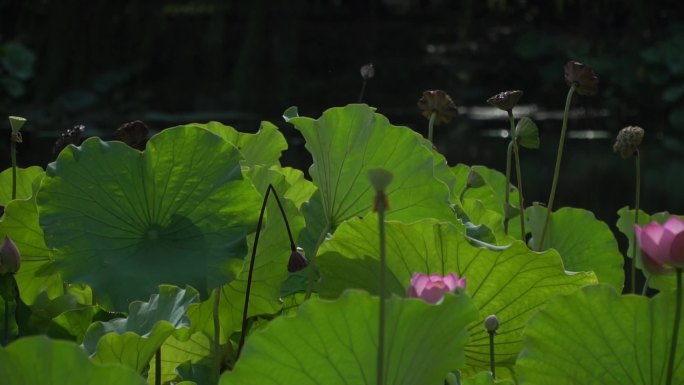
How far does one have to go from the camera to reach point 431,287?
54 centimetres

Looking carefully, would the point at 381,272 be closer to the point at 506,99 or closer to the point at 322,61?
the point at 506,99

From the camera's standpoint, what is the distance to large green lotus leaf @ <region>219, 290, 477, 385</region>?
1.66 feet

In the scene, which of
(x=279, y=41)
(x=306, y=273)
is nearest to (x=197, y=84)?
(x=279, y=41)

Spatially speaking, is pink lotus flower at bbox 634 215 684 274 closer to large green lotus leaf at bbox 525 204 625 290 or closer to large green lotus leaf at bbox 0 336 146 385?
large green lotus leaf at bbox 0 336 146 385

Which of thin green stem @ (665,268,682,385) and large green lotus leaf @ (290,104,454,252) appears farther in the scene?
large green lotus leaf @ (290,104,454,252)

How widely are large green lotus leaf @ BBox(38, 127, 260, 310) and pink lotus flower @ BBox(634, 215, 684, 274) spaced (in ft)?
0.73

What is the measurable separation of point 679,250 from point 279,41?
9.72 metres

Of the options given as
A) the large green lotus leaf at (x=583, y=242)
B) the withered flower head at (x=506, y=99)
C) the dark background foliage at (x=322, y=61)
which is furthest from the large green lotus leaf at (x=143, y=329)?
the dark background foliage at (x=322, y=61)

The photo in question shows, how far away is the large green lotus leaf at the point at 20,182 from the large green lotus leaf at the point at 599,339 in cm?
45

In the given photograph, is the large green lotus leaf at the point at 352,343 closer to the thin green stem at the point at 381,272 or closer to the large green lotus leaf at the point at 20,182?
the thin green stem at the point at 381,272

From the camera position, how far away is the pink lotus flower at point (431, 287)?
0.53 metres

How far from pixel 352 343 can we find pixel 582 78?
355 millimetres

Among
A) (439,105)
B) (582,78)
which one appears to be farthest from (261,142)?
(582,78)

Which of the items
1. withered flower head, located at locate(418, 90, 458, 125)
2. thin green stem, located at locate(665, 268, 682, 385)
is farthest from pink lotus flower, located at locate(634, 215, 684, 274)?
withered flower head, located at locate(418, 90, 458, 125)
